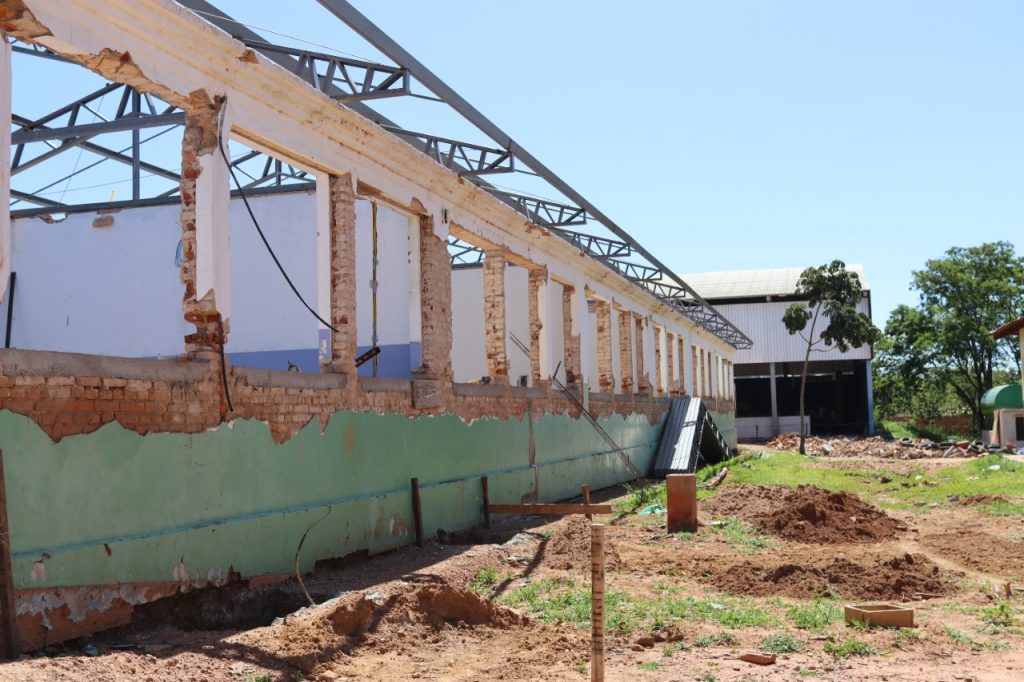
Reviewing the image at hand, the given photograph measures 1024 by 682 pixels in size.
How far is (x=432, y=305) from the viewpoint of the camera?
14.1 metres

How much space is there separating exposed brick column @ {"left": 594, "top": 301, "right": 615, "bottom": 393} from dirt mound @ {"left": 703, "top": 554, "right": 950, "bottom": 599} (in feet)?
42.5

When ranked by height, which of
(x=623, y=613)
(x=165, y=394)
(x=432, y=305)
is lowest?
(x=623, y=613)

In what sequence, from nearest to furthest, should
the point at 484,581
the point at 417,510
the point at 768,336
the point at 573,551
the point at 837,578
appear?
the point at 837,578
the point at 484,581
the point at 573,551
the point at 417,510
the point at 768,336

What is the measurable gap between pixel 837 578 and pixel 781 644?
A: 2.71m

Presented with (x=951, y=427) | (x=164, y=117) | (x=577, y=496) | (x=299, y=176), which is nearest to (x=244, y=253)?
(x=299, y=176)

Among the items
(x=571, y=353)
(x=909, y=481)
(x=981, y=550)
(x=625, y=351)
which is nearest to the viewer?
(x=981, y=550)

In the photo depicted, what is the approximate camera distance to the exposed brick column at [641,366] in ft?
87.2

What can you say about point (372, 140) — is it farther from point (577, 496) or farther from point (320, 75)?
point (577, 496)

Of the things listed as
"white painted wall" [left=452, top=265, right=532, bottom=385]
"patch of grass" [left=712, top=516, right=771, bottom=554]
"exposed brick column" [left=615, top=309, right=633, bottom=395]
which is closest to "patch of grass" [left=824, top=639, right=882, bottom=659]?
"patch of grass" [left=712, top=516, right=771, bottom=554]

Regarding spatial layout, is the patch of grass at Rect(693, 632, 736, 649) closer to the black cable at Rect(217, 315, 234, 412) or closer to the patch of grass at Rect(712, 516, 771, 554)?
the black cable at Rect(217, 315, 234, 412)

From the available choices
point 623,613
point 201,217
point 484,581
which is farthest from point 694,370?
point 201,217

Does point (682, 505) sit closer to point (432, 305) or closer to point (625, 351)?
point (432, 305)

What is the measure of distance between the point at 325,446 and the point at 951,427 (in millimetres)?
52611

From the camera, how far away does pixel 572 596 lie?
9.22 metres
